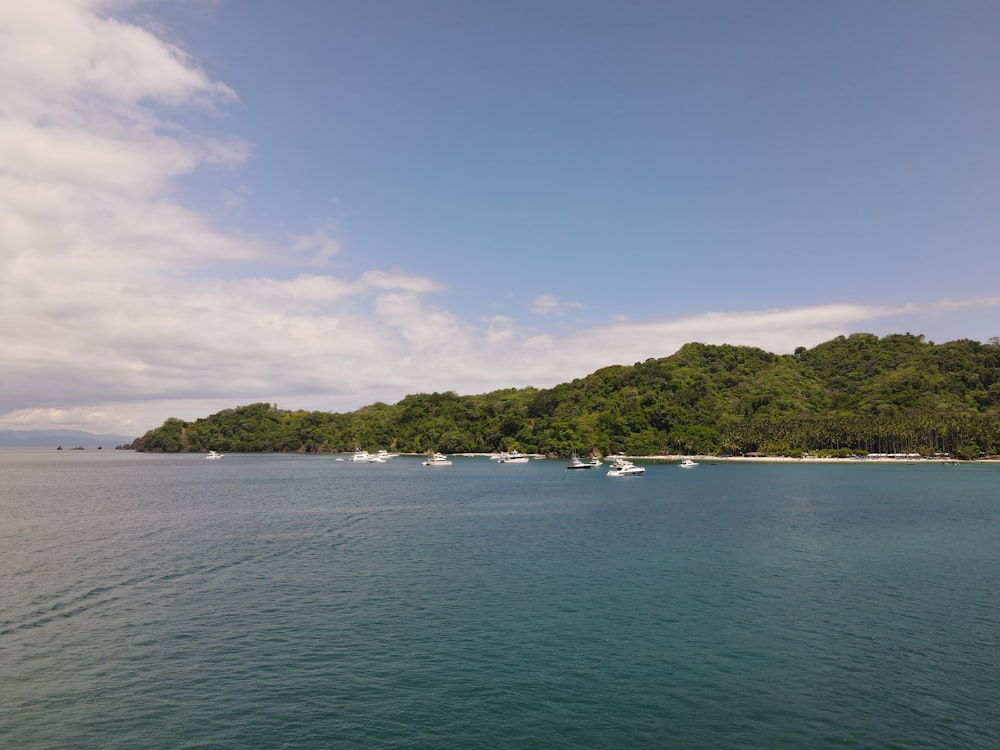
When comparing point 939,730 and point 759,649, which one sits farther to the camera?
point 759,649

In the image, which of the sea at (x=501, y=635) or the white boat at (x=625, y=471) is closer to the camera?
the sea at (x=501, y=635)

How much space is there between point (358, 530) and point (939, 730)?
5193 cm

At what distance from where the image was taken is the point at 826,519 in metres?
68.0

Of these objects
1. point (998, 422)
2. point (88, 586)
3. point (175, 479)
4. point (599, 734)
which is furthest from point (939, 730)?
point (998, 422)

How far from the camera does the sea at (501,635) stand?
20.3m

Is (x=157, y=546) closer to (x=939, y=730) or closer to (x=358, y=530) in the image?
(x=358, y=530)

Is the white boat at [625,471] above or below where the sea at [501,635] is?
above

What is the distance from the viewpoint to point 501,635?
29.3 meters

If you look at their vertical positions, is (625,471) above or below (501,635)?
above

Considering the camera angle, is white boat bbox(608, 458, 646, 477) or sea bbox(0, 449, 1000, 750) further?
white boat bbox(608, 458, 646, 477)

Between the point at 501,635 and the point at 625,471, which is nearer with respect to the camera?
the point at 501,635

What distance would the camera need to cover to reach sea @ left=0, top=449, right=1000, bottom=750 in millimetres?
20312

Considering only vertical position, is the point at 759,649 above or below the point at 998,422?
below

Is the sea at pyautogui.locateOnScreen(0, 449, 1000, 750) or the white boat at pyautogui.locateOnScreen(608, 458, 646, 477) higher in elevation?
the white boat at pyautogui.locateOnScreen(608, 458, 646, 477)
